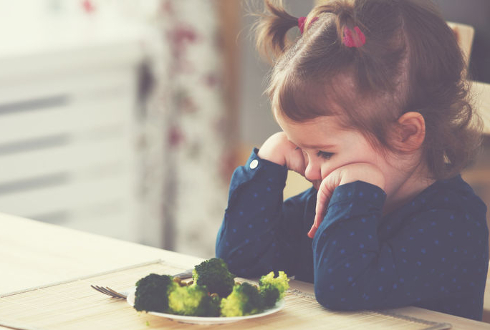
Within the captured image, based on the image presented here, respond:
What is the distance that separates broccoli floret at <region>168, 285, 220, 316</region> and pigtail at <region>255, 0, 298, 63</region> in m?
0.48

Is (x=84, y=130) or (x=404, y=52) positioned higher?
(x=84, y=130)

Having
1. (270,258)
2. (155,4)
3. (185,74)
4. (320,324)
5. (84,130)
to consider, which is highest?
(155,4)

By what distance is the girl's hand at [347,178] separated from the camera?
0.99 m

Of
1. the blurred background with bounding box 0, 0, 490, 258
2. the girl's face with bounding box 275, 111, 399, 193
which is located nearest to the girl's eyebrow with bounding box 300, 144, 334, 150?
the girl's face with bounding box 275, 111, 399, 193

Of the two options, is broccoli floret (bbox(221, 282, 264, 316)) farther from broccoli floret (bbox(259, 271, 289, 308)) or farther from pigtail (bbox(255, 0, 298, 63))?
pigtail (bbox(255, 0, 298, 63))

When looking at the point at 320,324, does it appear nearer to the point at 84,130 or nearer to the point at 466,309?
the point at 466,309

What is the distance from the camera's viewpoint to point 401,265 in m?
0.95

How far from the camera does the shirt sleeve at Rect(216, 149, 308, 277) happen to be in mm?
1108

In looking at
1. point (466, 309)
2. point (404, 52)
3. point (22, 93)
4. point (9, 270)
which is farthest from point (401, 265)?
point (22, 93)

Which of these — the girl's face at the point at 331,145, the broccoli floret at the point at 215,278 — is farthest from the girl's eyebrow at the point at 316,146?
the broccoli floret at the point at 215,278

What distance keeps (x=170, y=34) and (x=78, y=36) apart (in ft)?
1.23

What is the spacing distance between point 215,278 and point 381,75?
341 mm

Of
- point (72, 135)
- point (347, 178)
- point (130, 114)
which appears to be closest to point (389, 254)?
point (347, 178)

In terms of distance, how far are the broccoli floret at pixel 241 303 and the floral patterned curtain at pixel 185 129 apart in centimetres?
243
